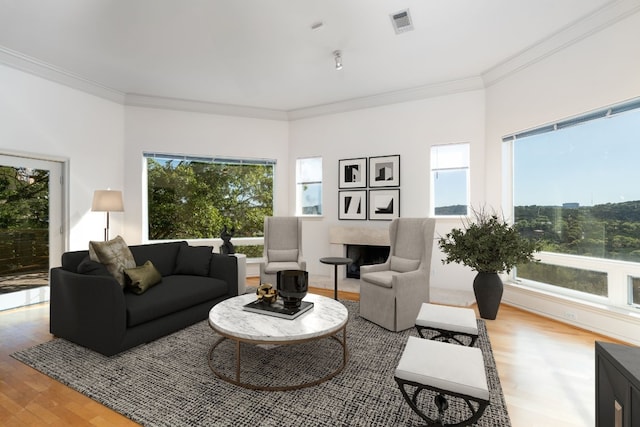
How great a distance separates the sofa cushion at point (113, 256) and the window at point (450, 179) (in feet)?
13.8

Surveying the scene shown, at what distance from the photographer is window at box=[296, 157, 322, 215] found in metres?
5.89

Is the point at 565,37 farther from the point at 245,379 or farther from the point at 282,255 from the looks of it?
the point at 245,379

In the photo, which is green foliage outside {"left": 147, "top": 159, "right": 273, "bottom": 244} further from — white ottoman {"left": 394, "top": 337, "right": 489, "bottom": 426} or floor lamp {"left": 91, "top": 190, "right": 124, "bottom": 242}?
white ottoman {"left": 394, "top": 337, "right": 489, "bottom": 426}

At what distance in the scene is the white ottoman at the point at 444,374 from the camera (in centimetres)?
147

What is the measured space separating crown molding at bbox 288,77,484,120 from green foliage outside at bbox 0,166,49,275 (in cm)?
403

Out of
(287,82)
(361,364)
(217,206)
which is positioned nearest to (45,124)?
(217,206)

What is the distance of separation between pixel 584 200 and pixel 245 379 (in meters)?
3.97

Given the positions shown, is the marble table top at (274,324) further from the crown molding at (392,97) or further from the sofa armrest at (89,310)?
the crown molding at (392,97)

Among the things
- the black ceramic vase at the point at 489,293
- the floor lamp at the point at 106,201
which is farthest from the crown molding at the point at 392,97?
the floor lamp at the point at 106,201

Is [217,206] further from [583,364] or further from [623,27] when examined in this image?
[623,27]

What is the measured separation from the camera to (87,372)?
2350mm

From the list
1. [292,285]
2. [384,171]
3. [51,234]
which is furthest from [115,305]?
[384,171]

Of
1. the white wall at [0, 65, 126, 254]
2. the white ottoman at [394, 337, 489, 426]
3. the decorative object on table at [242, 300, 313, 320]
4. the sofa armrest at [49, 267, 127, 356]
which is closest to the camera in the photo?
the white ottoman at [394, 337, 489, 426]

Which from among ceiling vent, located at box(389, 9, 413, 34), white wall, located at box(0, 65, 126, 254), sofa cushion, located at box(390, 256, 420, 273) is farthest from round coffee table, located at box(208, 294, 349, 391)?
white wall, located at box(0, 65, 126, 254)
